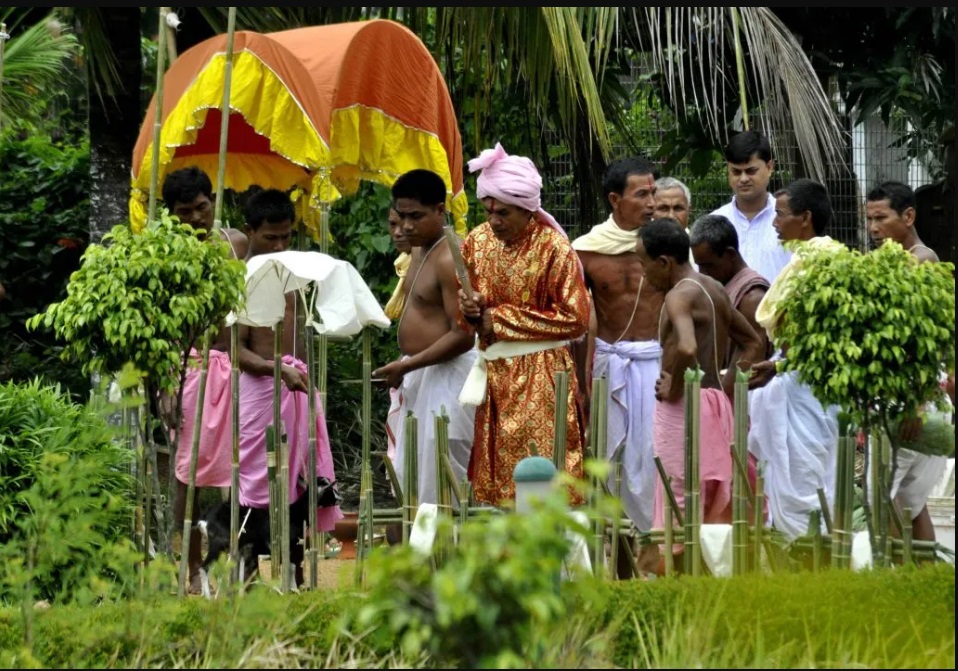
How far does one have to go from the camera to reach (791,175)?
1062cm

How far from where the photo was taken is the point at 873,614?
15.6 feet

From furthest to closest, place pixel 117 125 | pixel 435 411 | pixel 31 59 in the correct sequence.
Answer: pixel 31 59 → pixel 117 125 → pixel 435 411

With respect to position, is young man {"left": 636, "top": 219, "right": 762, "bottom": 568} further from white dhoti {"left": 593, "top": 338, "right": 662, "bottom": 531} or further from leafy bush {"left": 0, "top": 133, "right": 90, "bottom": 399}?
leafy bush {"left": 0, "top": 133, "right": 90, "bottom": 399}

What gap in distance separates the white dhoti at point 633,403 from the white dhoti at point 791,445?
461 millimetres

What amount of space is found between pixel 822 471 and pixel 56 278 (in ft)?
21.0

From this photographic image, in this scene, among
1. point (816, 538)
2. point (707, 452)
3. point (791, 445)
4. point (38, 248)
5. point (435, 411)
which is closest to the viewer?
point (816, 538)

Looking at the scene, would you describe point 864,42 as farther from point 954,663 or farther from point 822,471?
point 954,663

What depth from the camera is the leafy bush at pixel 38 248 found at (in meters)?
11.6

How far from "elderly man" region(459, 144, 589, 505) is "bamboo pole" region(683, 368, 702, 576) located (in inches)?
35.5

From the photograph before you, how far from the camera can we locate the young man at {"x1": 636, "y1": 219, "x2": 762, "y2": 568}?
22.4 ft

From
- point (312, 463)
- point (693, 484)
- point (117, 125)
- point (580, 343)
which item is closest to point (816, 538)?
point (693, 484)

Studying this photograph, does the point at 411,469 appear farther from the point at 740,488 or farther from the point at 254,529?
the point at 254,529

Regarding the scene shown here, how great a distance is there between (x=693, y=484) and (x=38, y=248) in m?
7.18

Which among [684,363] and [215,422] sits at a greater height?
[684,363]
